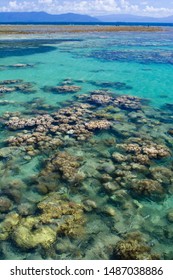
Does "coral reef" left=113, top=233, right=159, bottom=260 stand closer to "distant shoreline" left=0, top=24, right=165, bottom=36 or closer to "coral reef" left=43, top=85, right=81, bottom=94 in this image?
"coral reef" left=43, top=85, right=81, bottom=94

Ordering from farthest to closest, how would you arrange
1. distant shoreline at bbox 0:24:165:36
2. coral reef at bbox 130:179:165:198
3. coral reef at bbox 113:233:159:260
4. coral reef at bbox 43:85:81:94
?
distant shoreline at bbox 0:24:165:36 < coral reef at bbox 43:85:81:94 < coral reef at bbox 130:179:165:198 < coral reef at bbox 113:233:159:260

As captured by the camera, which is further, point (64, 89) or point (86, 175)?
point (64, 89)

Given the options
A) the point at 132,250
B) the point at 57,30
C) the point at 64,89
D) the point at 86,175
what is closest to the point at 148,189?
the point at 86,175

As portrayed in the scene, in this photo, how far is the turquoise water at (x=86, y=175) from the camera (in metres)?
8.91

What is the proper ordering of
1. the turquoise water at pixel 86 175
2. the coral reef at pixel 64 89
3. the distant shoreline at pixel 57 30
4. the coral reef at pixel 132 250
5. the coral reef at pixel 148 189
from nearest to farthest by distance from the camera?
1. the coral reef at pixel 132 250
2. the turquoise water at pixel 86 175
3. the coral reef at pixel 148 189
4. the coral reef at pixel 64 89
5. the distant shoreline at pixel 57 30

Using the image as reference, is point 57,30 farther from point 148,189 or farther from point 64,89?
point 148,189

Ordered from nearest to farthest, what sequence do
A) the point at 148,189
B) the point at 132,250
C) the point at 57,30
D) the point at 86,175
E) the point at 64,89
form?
the point at 132,250
the point at 148,189
the point at 86,175
the point at 64,89
the point at 57,30

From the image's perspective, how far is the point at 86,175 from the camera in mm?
12164

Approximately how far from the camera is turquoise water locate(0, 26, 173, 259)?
8914mm

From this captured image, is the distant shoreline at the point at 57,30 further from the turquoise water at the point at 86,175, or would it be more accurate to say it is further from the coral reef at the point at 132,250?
the coral reef at the point at 132,250

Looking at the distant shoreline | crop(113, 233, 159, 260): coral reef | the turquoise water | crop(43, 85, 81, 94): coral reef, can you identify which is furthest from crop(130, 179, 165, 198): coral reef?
the distant shoreline

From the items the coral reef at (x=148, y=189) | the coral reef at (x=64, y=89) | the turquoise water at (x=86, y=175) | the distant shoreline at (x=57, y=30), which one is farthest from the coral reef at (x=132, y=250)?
the distant shoreline at (x=57, y=30)
